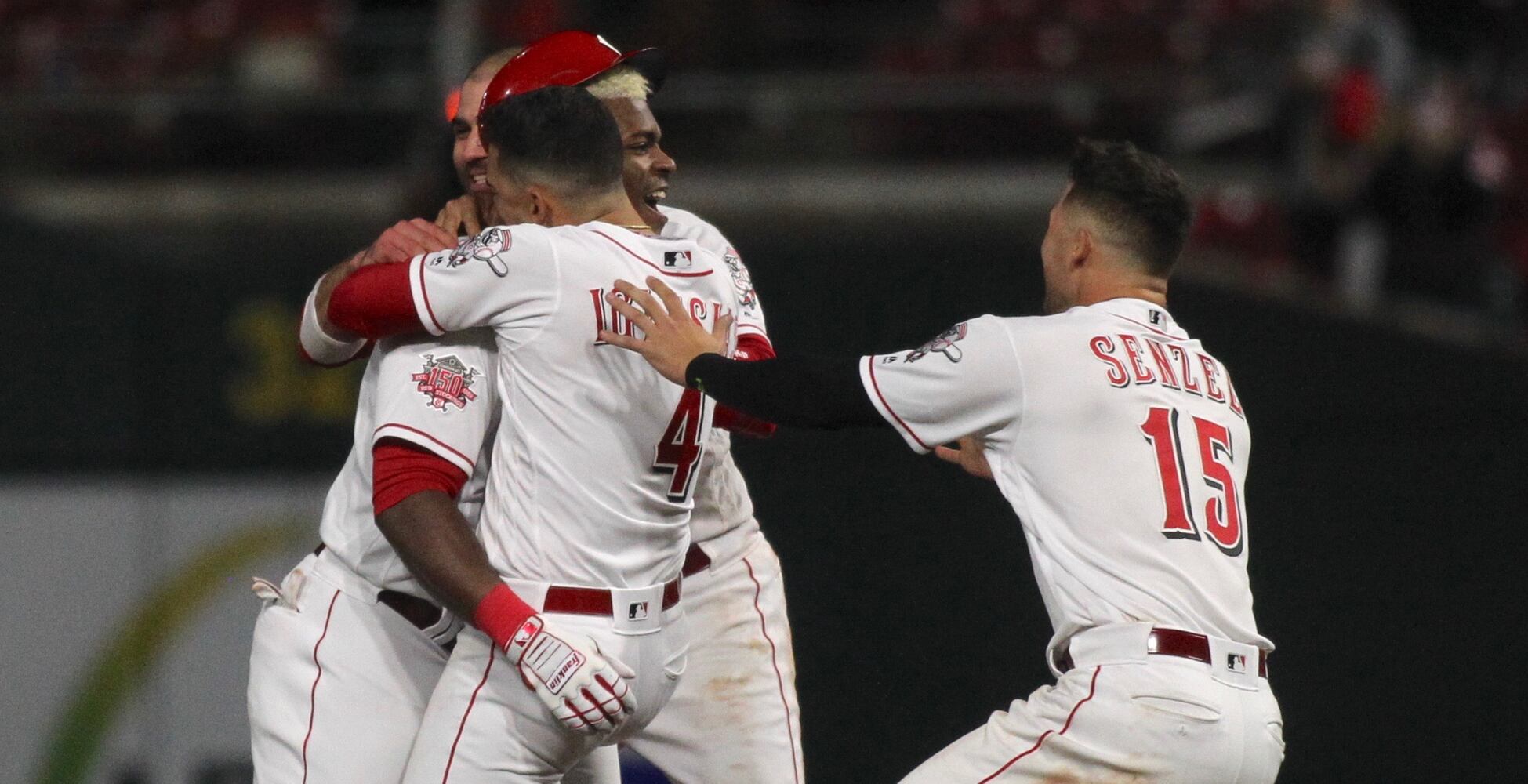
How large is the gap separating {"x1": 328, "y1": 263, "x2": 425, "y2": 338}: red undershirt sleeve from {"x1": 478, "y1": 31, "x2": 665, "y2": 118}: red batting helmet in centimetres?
46

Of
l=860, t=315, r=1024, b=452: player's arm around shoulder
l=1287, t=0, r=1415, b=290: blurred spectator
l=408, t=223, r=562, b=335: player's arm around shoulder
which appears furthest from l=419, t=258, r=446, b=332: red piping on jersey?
l=1287, t=0, r=1415, b=290: blurred spectator

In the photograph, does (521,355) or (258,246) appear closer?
(521,355)

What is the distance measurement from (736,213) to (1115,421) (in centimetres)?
473

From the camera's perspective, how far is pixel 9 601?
5.21m

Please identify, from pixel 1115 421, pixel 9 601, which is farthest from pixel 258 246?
pixel 1115 421

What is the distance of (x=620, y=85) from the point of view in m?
3.37

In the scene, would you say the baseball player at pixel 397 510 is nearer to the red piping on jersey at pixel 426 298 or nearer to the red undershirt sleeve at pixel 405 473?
the red undershirt sleeve at pixel 405 473

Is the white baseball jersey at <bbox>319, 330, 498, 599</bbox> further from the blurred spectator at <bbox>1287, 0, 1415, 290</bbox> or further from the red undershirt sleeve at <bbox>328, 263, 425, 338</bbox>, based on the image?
the blurred spectator at <bbox>1287, 0, 1415, 290</bbox>

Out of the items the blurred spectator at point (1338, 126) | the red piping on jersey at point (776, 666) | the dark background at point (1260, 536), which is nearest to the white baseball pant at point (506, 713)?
the red piping on jersey at point (776, 666)

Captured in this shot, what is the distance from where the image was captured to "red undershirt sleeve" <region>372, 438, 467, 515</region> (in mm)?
2869

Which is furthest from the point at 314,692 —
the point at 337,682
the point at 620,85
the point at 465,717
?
the point at 620,85

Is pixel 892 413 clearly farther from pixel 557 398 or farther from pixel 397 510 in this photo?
pixel 397 510

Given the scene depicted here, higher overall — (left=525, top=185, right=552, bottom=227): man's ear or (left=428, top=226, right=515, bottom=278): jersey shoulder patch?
(left=525, top=185, right=552, bottom=227): man's ear

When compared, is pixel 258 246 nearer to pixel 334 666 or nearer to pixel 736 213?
pixel 736 213
